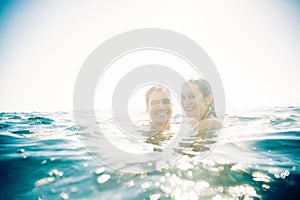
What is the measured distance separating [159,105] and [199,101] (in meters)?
1.29

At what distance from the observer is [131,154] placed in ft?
14.7

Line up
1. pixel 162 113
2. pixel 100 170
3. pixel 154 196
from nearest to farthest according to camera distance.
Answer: pixel 154 196, pixel 100 170, pixel 162 113

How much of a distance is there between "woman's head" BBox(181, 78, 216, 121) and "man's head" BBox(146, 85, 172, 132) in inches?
26.6

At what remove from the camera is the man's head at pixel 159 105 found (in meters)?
6.53

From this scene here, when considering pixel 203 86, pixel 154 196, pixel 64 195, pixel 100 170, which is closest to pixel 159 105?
pixel 203 86

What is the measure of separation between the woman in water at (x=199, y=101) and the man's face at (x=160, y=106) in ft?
2.16

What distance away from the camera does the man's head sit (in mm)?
6531

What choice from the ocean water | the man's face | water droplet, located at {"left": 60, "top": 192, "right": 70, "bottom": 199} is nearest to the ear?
the man's face

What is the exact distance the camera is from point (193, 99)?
602cm

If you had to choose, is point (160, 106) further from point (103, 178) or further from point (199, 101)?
point (103, 178)

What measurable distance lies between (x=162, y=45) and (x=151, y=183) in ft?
19.4

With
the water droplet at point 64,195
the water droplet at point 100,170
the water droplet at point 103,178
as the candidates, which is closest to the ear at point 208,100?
the water droplet at point 100,170

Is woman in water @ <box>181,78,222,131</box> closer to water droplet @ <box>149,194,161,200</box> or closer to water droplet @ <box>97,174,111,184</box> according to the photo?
water droplet @ <box>97,174,111,184</box>

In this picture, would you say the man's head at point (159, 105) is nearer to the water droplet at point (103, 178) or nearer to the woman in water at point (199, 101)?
the woman in water at point (199, 101)
